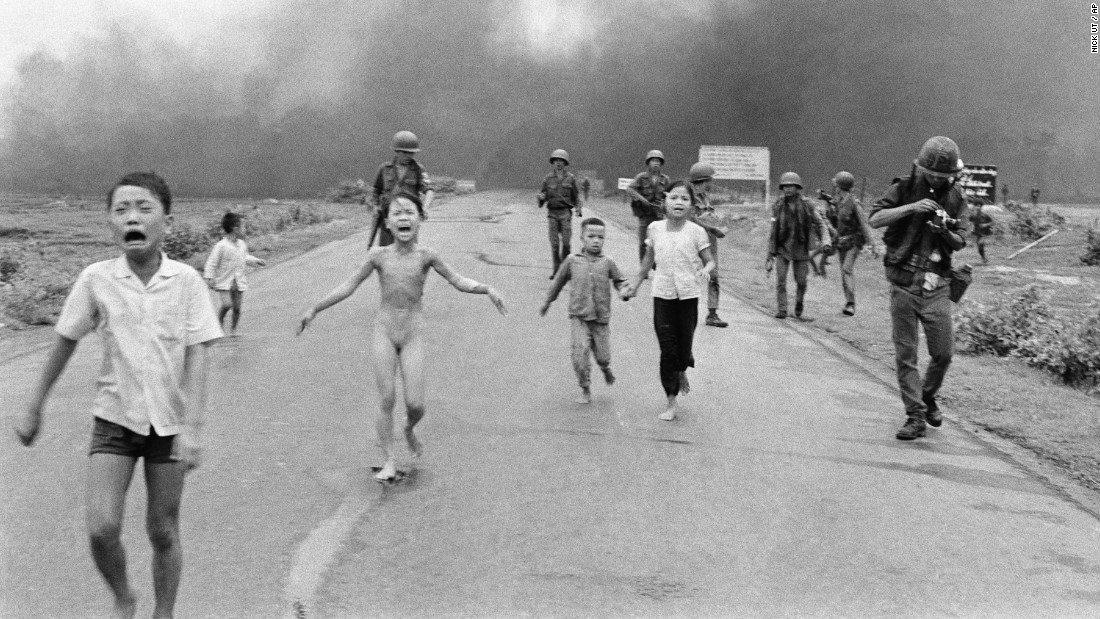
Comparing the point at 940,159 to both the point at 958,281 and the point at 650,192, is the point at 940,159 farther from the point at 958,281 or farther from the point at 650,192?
the point at 650,192

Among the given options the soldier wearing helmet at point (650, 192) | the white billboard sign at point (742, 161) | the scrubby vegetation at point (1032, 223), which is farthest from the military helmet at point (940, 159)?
the white billboard sign at point (742, 161)

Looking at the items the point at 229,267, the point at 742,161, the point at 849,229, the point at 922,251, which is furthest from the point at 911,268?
the point at 742,161

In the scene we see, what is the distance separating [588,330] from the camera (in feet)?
27.3

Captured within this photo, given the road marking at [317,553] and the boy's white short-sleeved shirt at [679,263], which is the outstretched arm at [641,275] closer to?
the boy's white short-sleeved shirt at [679,263]

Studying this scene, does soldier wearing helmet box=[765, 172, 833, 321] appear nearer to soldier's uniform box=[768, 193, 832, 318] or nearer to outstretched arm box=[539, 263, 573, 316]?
soldier's uniform box=[768, 193, 832, 318]

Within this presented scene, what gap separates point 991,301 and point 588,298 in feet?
24.1

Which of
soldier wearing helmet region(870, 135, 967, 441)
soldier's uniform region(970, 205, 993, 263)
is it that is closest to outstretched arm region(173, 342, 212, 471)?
soldier wearing helmet region(870, 135, 967, 441)

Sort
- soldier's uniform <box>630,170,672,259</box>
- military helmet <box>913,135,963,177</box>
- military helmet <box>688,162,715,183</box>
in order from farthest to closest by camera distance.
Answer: soldier's uniform <box>630,170,672,259</box> < military helmet <box>688,162,715,183</box> < military helmet <box>913,135,963,177</box>

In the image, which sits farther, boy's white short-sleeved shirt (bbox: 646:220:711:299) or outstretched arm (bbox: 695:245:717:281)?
boy's white short-sleeved shirt (bbox: 646:220:711:299)

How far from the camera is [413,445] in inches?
259

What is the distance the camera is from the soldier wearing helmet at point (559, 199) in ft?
50.3

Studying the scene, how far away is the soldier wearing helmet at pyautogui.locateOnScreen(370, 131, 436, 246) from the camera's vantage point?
12461 millimetres

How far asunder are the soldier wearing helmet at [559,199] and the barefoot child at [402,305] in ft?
28.5

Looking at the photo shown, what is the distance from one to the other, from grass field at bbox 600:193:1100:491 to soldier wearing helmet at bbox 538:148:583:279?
303 cm
